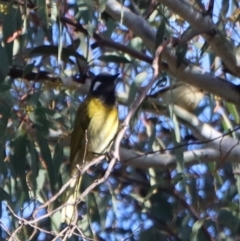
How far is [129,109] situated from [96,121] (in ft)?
2.49

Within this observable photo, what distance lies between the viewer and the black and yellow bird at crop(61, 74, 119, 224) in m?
3.78

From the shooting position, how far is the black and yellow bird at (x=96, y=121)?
12.4 feet

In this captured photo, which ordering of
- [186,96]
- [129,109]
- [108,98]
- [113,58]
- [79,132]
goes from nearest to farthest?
[129,109]
[113,58]
[79,132]
[108,98]
[186,96]

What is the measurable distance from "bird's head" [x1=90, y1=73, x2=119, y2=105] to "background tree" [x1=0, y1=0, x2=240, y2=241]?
0.07 metres

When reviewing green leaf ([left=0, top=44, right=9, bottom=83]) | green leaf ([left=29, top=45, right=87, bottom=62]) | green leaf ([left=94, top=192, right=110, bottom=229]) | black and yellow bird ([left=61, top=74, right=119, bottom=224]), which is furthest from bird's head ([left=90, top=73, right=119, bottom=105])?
green leaf ([left=0, top=44, right=9, bottom=83])

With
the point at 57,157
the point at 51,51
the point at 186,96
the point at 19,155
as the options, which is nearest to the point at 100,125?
the point at 57,157

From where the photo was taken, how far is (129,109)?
123 inches

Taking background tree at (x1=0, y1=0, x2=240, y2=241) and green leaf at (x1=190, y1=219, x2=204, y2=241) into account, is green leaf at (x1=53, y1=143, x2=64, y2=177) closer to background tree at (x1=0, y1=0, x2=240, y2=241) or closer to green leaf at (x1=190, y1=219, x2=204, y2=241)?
background tree at (x1=0, y1=0, x2=240, y2=241)

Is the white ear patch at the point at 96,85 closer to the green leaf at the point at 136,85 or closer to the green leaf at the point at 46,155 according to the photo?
the green leaf at the point at 136,85

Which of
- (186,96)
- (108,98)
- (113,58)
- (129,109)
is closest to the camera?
(129,109)

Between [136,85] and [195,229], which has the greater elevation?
[136,85]

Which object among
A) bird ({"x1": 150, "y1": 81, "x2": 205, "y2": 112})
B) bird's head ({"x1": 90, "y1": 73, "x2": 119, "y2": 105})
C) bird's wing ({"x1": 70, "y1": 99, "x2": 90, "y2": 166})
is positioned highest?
bird ({"x1": 150, "y1": 81, "x2": 205, "y2": 112})

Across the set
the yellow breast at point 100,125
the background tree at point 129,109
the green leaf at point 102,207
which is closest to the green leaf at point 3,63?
the background tree at point 129,109

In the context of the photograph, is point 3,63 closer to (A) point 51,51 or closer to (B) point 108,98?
(A) point 51,51
